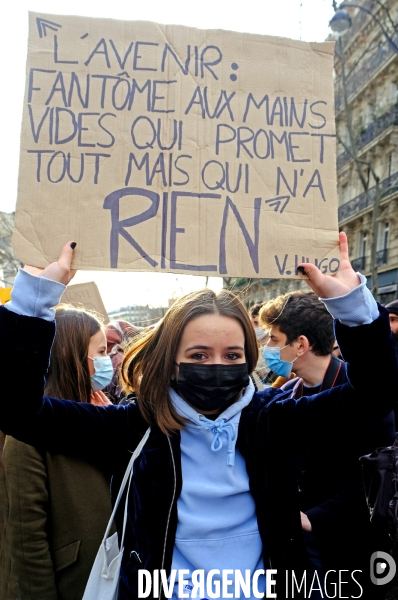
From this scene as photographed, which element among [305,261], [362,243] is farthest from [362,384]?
[362,243]

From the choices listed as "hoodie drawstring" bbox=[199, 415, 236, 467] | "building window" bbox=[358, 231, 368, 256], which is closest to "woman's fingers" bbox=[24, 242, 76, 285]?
"hoodie drawstring" bbox=[199, 415, 236, 467]

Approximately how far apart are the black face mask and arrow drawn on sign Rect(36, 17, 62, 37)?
1.31 metres

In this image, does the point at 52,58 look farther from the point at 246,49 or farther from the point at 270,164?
the point at 270,164

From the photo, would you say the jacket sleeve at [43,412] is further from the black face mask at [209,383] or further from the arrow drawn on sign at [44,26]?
the arrow drawn on sign at [44,26]

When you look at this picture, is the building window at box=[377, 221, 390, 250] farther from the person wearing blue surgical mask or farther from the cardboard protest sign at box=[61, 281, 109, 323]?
the person wearing blue surgical mask

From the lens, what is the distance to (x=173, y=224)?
1773 millimetres

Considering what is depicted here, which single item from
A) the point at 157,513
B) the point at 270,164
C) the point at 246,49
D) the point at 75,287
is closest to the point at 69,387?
the point at 157,513

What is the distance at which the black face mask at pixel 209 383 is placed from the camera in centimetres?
166

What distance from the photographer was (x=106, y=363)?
113 inches

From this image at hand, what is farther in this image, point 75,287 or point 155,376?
point 75,287

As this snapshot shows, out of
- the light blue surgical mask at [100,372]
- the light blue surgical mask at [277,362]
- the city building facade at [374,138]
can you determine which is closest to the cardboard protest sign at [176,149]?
the light blue surgical mask at [100,372]

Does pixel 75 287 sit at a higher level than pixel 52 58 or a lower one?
lower

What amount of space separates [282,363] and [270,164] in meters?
1.59

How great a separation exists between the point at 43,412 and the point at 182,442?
1.56ft
